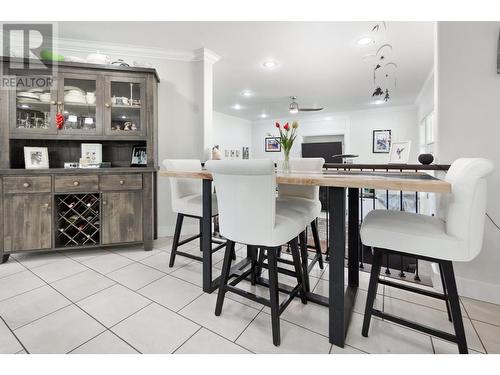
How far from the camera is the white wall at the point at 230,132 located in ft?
22.5

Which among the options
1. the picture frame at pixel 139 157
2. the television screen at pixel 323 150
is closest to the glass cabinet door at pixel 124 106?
the picture frame at pixel 139 157

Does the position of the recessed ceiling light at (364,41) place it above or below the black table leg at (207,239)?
above

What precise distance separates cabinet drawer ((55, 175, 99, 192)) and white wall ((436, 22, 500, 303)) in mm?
3199

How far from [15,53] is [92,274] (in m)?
2.33

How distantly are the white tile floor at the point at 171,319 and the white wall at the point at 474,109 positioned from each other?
233 millimetres

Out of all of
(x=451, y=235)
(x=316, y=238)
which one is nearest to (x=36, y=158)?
(x=316, y=238)

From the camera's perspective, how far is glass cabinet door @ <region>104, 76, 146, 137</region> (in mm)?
2604

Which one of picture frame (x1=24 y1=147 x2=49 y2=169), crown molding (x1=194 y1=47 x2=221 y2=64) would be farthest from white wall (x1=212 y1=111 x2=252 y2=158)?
picture frame (x1=24 y1=147 x2=49 y2=169)

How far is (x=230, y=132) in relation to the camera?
24.2 ft

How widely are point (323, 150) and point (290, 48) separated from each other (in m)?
4.73

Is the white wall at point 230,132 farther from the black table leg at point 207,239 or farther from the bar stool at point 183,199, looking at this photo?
the black table leg at point 207,239

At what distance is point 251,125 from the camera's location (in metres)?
8.34

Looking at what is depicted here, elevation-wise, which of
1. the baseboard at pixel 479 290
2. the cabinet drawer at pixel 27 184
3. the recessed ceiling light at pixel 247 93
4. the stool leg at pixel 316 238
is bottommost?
the baseboard at pixel 479 290

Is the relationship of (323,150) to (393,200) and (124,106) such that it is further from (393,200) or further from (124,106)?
(124,106)
